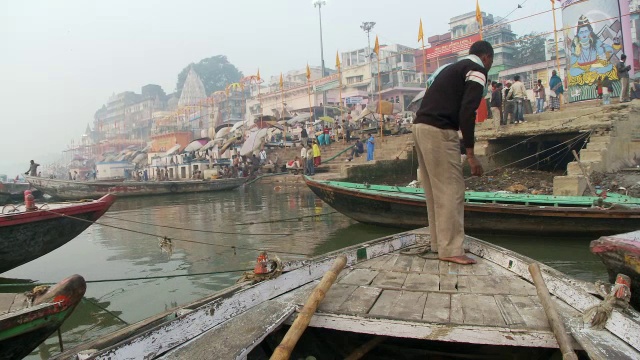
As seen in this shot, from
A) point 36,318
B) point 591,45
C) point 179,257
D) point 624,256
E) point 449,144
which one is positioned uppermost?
point 591,45

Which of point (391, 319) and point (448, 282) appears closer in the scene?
point (391, 319)

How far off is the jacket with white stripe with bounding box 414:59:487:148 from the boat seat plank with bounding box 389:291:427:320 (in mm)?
1238

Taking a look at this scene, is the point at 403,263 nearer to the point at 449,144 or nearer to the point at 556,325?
the point at 449,144

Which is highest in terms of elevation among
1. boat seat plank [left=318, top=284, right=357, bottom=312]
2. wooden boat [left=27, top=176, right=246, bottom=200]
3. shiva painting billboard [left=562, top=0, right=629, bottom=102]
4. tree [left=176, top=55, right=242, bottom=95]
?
tree [left=176, top=55, right=242, bottom=95]

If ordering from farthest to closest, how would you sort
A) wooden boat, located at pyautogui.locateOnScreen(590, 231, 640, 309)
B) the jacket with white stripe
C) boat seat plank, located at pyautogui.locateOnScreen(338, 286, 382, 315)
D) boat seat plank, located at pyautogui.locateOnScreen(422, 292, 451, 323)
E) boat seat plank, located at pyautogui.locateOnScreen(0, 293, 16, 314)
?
boat seat plank, located at pyautogui.locateOnScreen(0, 293, 16, 314)
the jacket with white stripe
wooden boat, located at pyautogui.locateOnScreen(590, 231, 640, 309)
boat seat plank, located at pyautogui.locateOnScreen(338, 286, 382, 315)
boat seat plank, located at pyautogui.locateOnScreen(422, 292, 451, 323)

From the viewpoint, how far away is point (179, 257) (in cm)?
701

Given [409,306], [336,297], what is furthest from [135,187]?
[409,306]

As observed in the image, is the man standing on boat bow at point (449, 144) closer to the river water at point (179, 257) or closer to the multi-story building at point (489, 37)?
the river water at point (179, 257)

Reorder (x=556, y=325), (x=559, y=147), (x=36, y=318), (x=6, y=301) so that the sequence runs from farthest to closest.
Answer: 1. (x=559, y=147)
2. (x=6, y=301)
3. (x=36, y=318)
4. (x=556, y=325)

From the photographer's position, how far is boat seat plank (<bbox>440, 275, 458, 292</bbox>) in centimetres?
250

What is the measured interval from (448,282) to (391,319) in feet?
2.62

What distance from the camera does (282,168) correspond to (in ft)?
74.5

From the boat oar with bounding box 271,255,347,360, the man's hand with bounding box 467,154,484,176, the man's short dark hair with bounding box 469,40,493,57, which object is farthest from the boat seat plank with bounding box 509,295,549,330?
the man's short dark hair with bounding box 469,40,493,57

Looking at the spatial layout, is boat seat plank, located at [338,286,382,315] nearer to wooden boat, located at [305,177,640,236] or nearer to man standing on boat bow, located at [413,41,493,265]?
man standing on boat bow, located at [413,41,493,265]
